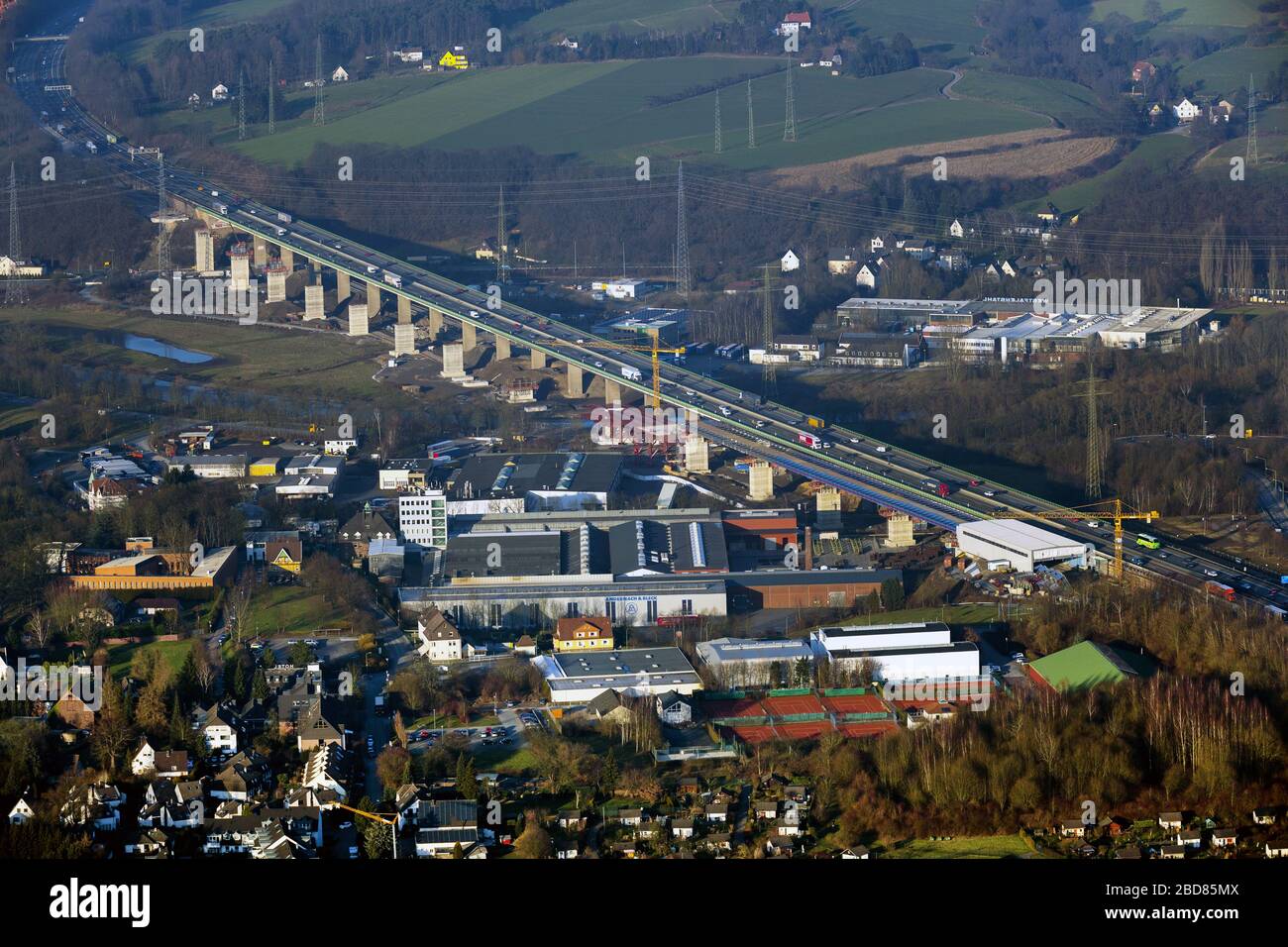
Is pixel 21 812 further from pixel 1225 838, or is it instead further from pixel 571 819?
pixel 1225 838

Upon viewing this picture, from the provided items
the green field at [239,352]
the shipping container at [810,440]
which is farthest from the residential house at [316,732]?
the green field at [239,352]

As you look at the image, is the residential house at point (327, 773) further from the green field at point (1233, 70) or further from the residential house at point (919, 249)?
the green field at point (1233, 70)

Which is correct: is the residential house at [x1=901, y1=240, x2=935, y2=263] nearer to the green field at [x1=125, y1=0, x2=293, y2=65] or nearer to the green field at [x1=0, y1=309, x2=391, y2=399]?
the green field at [x1=0, y1=309, x2=391, y2=399]

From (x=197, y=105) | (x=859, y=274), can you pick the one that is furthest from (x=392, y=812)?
(x=197, y=105)

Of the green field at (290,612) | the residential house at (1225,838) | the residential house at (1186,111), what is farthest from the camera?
the residential house at (1186,111)

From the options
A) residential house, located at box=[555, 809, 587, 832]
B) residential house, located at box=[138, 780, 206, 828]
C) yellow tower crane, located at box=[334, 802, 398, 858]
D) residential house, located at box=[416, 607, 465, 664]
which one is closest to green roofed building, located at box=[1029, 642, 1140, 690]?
residential house, located at box=[555, 809, 587, 832]

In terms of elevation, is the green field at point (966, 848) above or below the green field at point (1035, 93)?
below
